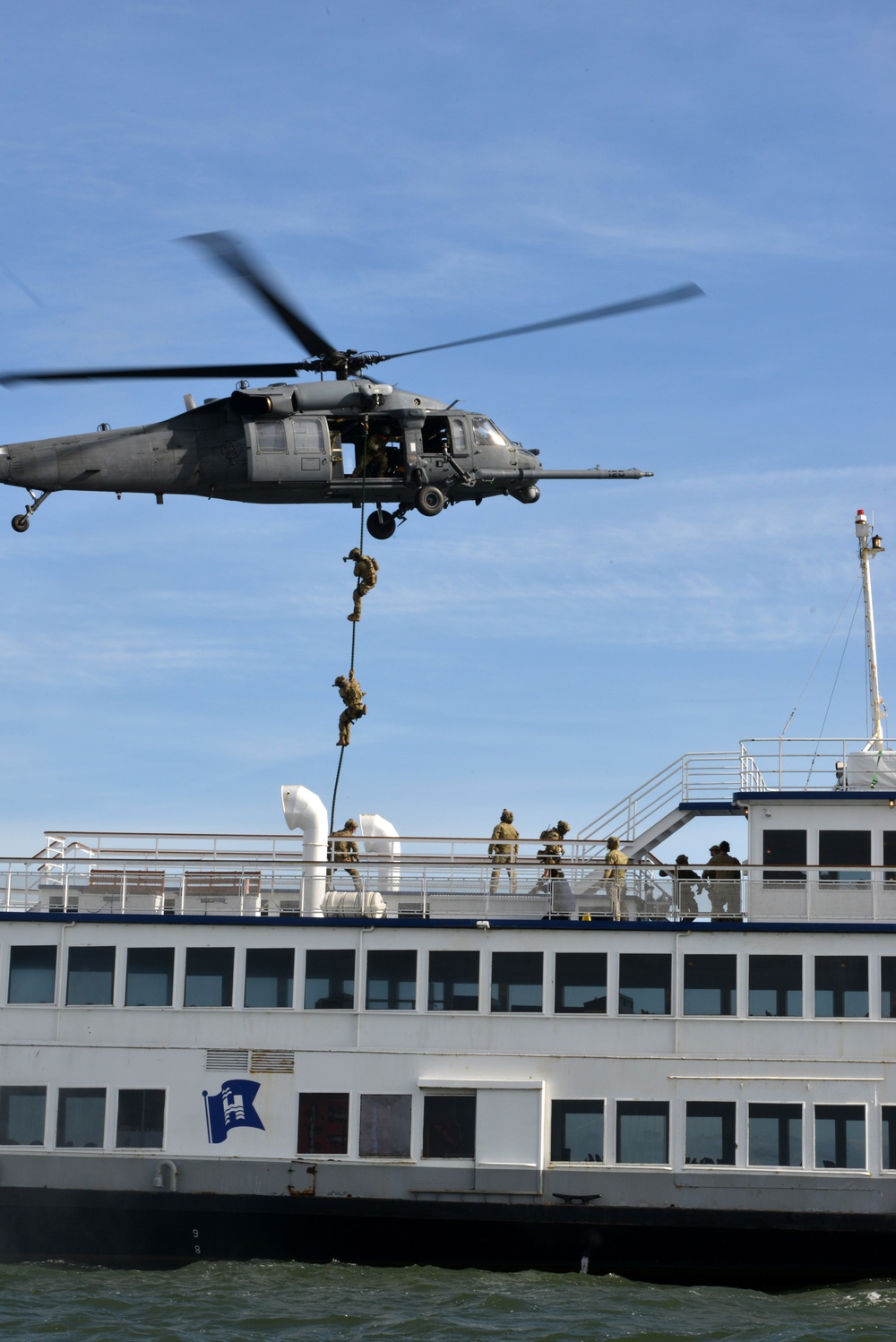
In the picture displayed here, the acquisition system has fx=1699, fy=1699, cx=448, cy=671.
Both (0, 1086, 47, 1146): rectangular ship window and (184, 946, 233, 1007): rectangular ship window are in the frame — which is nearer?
(0, 1086, 47, 1146): rectangular ship window

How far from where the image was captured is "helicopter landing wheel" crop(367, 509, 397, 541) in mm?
34188

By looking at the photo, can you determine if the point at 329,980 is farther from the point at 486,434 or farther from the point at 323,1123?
the point at 486,434

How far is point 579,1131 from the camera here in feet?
88.2

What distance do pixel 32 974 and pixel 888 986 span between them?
45.7 feet

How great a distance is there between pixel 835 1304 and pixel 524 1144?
519 cm

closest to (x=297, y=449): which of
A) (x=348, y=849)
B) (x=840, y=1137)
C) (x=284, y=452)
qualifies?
(x=284, y=452)

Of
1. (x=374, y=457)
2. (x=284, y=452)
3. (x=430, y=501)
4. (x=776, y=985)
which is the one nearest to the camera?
(x=776, y=985)

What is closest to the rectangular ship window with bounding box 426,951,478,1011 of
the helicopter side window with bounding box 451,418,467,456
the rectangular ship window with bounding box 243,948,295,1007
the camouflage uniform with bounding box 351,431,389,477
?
the rectangular ship window with bounding box 243,948,295,1007

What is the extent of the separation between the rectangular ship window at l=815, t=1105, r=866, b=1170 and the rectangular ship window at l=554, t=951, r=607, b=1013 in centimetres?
384

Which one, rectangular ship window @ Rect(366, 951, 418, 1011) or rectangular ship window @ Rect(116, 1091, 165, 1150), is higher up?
rectangular ship window @ Rect(366, 951, 418, 1011)

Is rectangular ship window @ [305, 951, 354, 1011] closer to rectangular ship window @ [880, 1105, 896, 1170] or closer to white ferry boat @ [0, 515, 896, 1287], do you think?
white ferry boat @ [0, 515, 896, 1287]

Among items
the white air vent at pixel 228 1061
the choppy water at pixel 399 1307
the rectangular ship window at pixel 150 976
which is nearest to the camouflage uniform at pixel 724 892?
the choppy water at pixel 399 1307

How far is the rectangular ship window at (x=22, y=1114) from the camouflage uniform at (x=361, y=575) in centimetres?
1027

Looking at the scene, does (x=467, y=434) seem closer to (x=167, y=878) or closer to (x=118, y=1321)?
(x=167, y=878)
